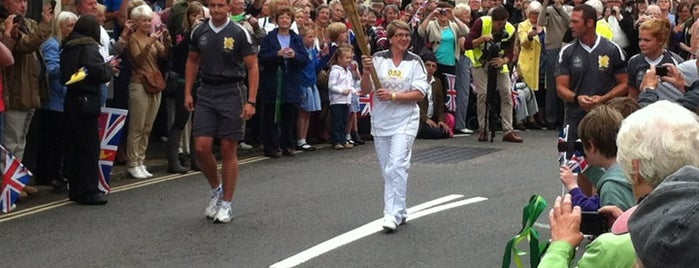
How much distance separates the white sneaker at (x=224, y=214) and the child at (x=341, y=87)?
6.07 m

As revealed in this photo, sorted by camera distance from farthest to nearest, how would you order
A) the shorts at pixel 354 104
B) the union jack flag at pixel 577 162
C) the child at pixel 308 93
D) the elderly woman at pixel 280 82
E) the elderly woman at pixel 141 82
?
the shorts at pixel 354 104, the child at pixel 308 93, the elderly woman at pixel 280 82, the elderly woman at pixel 141 82, the union jack flag at pixel 577 162

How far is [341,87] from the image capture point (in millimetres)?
17094

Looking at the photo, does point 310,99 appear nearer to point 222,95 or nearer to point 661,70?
point 222,95

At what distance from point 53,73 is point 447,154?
5597 mm

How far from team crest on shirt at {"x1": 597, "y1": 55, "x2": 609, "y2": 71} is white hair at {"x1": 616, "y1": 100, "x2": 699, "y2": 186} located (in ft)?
21.0

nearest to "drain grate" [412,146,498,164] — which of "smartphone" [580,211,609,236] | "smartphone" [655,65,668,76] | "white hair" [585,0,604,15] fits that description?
"white hair" [585,0,604,15]

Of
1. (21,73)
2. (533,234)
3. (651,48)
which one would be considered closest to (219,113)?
(21,73)

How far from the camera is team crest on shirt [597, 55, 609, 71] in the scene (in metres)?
10.6

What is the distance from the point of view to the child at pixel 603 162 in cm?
554

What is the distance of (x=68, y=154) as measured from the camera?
12.1 metres

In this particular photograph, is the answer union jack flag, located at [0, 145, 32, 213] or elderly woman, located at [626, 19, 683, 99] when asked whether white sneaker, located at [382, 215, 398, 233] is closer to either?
elderly woman, located at [626, 19, 683, 99]

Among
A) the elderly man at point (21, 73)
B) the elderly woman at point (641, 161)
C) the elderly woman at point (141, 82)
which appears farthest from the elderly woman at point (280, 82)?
the elderly woman at point (641, 161)

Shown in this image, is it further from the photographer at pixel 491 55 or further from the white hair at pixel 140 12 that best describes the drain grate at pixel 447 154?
the white hair at pixel 140 12

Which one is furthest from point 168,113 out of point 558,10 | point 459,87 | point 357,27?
point 558,10
